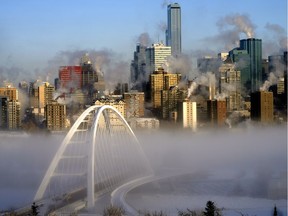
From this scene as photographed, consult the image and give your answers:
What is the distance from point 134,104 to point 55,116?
3014 millimetres

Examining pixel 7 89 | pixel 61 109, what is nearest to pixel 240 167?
pixel 61 109

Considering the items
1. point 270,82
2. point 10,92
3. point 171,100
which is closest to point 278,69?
point 270,82

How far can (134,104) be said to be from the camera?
2502 cm

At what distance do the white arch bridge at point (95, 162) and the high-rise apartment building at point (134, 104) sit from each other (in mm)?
4057

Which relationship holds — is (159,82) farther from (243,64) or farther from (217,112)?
(243,64)

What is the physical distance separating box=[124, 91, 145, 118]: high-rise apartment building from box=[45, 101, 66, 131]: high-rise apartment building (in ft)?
7.74

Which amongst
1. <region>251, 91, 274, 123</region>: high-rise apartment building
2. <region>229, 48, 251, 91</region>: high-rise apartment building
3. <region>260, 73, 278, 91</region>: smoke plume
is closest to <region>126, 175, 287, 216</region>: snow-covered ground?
<region>251, 91, 274, 123</region>: high-rise apartment building

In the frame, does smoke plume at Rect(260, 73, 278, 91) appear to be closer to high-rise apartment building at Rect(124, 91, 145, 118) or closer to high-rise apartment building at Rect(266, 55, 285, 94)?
high-rise apartment building at Rect(266, 55, 285, 94)

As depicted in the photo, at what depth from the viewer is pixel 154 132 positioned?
24.6 metres

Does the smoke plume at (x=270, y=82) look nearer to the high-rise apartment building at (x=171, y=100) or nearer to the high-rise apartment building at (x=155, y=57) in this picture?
the high-rise apartment building at (x=171, y=100)

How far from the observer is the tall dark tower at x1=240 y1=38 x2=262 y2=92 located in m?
23.1

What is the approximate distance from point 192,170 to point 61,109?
291 inches

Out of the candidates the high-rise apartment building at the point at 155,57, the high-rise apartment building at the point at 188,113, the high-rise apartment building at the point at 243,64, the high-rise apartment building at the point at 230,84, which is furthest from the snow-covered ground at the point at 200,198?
the high-rise apartment building at the point at 155,57

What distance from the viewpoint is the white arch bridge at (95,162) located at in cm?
1083
